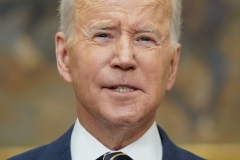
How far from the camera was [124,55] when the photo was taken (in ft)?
10.6

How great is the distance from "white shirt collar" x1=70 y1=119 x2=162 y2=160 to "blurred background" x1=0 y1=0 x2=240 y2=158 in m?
2.13

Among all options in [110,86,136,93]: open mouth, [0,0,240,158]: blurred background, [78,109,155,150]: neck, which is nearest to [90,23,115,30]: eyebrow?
[110,86,136,93]: open mouth

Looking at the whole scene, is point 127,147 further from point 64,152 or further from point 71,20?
point 71,20

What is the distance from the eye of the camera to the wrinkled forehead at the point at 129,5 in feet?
10.9

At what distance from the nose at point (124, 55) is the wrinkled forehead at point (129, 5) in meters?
0.14

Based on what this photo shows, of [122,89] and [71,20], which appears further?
[71,20]

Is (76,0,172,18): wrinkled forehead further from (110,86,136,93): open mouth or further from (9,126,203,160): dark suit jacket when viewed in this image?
(9,126,203,160): dark suit jacket

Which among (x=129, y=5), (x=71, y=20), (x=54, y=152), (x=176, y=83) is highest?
(x=129, y=5)

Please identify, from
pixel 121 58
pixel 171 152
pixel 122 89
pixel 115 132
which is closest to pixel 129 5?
pixel 121 58

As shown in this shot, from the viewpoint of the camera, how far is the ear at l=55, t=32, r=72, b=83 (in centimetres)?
352

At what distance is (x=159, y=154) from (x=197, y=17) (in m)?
2.37

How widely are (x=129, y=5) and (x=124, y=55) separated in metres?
0.24

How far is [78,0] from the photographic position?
3.48 meters

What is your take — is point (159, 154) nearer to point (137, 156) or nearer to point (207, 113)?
point (137, 156)
